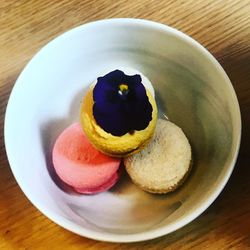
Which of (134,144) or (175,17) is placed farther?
(175,17)


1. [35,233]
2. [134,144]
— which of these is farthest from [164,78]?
[35,233]

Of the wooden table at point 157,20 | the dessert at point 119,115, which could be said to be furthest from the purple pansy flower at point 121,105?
the wooden table at point 157,20

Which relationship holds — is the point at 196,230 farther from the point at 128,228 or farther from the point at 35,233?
the point at 35,233

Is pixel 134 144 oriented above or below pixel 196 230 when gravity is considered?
above

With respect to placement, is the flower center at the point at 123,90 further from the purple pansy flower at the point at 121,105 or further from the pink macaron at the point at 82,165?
the pink macaron at the point at 82,165

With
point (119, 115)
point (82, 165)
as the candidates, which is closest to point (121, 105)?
point (119, 115)

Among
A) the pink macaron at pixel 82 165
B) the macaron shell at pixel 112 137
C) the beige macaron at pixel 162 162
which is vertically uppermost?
the macaron shell at pixel 112 137

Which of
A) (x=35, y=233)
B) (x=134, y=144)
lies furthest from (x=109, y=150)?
(x=35, y=233)
